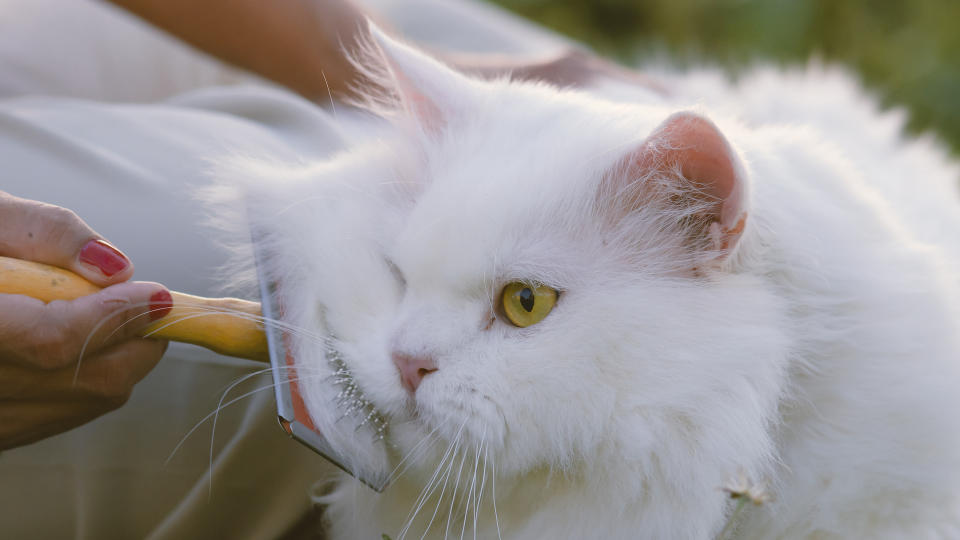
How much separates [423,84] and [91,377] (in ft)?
1.57

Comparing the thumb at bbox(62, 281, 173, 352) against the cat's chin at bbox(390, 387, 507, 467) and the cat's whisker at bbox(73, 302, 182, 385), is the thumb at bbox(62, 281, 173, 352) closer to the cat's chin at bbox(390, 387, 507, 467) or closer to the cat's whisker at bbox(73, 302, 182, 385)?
the cat's whisker at bbox(73, 302, 182, 385)

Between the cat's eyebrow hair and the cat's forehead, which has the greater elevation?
the cat's forehead

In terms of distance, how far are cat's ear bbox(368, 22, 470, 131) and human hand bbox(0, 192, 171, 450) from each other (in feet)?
1.16

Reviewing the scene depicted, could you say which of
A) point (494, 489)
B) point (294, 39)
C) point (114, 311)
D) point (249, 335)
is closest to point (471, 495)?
point (494, 489)

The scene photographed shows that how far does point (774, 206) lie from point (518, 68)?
810mm

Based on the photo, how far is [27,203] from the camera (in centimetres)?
83

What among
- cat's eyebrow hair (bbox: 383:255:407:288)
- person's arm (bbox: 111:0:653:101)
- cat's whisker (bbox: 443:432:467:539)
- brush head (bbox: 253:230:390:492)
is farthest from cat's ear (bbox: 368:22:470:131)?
person's arm (bbox: 111:0:653:101)

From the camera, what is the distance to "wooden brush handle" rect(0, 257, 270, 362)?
80cm

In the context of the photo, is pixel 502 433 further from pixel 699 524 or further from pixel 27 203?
pixel 27 203

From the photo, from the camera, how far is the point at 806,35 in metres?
4.22

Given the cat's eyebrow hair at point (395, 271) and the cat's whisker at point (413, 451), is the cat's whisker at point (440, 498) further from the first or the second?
the cat's eyebrow hair at point (395, 271)

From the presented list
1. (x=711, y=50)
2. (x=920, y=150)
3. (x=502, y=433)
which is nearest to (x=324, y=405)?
(x=502, y=433)

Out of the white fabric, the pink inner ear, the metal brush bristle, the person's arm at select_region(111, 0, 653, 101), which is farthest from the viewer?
the person's arm at select_region(111, 0, 653, 101)

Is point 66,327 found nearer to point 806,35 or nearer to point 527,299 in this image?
point 527,299
